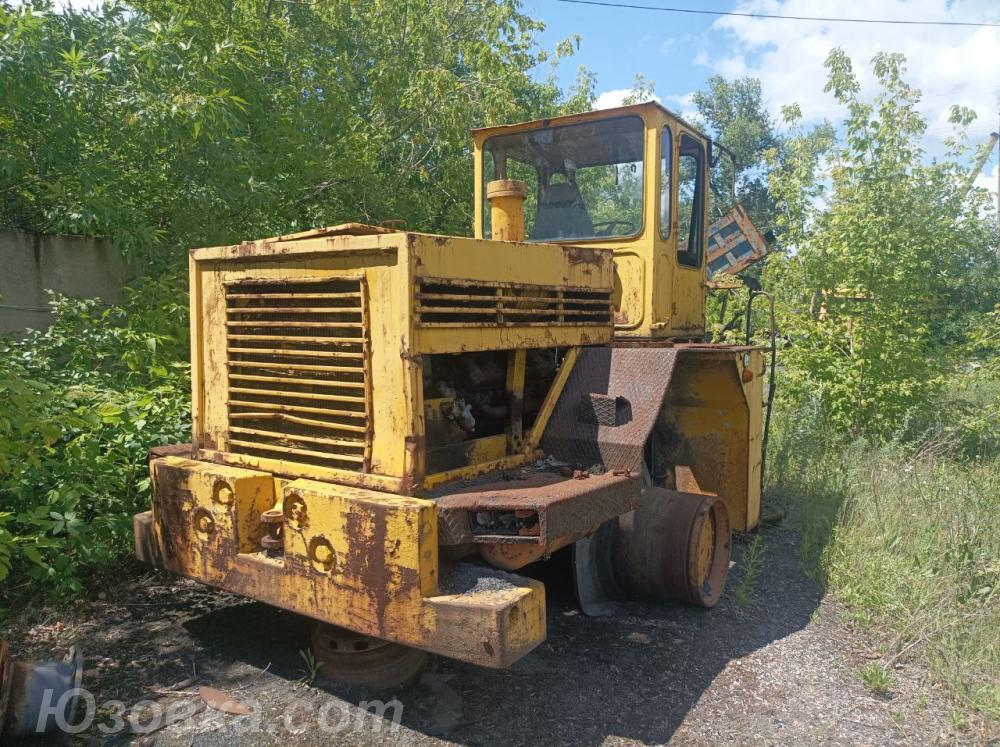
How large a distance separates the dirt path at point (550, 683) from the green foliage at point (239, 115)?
2.68 meters

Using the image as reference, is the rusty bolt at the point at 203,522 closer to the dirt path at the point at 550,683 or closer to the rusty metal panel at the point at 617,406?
the dirt path at the point at 550,683

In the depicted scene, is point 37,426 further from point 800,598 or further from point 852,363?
point 852,363

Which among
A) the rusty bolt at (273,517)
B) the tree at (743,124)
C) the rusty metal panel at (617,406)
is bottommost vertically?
the rusty bolt at (273,517)

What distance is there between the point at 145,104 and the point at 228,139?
587mm

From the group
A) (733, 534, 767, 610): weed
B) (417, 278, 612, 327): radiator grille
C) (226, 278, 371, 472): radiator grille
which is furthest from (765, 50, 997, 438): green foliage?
(226, 278, 371, 472): radiator grille

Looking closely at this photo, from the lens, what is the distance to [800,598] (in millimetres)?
4285

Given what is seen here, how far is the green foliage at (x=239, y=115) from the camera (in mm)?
4797

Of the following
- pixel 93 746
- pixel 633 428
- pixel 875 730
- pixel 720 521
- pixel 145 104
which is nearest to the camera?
pixel 93 746

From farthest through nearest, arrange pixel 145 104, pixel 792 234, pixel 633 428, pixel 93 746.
Result: 1. pixel 792 234
2. pixel 145 104
3. pixel 633 428
4. pixel 93 746

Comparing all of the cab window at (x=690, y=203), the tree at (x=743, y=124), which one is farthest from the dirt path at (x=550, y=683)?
the tree at (x=743, y=124)

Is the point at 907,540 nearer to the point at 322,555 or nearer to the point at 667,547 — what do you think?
the point at 667,547

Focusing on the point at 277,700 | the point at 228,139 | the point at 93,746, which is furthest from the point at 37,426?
the point at 228,139

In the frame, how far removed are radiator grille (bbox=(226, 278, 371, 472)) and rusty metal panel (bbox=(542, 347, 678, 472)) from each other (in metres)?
0.98

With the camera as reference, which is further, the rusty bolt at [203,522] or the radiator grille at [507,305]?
the rusty bolt at [203,522]
